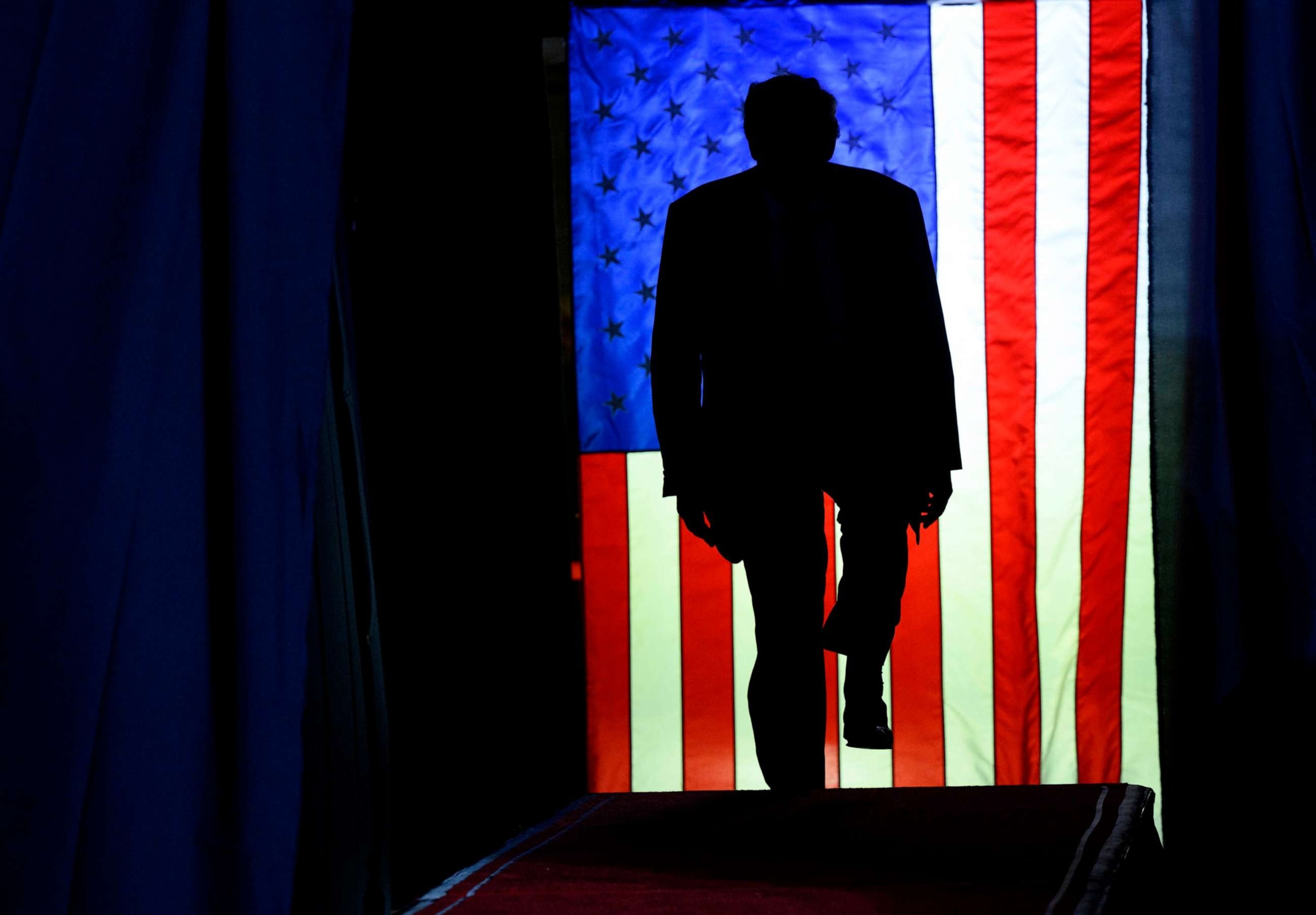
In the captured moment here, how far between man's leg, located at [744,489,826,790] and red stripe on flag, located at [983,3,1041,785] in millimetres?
1017

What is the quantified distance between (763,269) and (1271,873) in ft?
3.55

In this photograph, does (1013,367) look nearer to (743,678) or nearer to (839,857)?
(743,678)

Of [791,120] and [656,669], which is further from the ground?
[791,120]

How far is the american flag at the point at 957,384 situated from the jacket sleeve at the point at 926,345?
0.88 m

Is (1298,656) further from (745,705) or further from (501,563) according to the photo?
(501,563)

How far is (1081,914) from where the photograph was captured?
0.87 metres

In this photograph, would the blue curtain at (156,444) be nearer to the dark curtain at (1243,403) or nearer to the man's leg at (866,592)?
the man's leg at (866,592)

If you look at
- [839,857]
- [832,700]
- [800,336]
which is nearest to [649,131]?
[800,336]

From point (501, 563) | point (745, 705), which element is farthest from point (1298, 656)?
point (501, 563)

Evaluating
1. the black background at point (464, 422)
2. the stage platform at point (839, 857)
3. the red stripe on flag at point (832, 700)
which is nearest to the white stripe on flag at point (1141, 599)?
the red stripe on flag at point (832, 700)

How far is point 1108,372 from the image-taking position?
2.47 m

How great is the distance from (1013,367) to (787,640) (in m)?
1.18

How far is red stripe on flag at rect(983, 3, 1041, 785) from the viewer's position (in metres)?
2.46

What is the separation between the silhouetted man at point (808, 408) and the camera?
1580 mm
